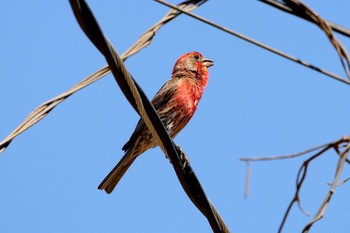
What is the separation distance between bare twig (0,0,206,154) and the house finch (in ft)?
11.8

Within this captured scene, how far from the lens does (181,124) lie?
24.3 ft

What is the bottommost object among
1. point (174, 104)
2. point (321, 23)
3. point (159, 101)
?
point (321, 23)

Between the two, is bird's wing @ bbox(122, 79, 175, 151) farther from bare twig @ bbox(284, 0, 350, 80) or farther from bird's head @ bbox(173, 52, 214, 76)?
bare twig @ bbox(284, 0, 350, 80)

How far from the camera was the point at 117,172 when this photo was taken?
6820 mm

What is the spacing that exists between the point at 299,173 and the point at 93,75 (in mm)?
1129

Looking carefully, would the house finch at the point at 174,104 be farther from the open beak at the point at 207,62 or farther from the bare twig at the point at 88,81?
the bare twig at the point at 88,81

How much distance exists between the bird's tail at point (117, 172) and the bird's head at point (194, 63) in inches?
60.6

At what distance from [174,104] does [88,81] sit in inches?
167

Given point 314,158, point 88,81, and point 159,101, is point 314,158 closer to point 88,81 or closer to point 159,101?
point 88,81

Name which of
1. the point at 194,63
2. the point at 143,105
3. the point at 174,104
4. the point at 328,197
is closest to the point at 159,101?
the point at 174,104

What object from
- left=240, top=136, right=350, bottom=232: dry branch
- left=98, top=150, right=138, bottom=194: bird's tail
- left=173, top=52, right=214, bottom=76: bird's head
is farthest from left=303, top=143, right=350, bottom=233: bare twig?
left=173, top=52, right=214, bottom=76: bird's head

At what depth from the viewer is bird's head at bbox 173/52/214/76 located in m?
8.05

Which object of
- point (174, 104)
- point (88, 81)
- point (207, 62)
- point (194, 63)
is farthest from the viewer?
point (207, 62)

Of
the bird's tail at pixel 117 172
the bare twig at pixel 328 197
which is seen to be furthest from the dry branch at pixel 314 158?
the bird's tail at pixel 117 172
